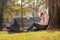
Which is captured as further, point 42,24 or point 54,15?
point 42,24

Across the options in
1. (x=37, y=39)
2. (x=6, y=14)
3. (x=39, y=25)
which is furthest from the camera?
(x=6, y=14)

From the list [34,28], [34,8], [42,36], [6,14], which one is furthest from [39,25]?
[34,8]

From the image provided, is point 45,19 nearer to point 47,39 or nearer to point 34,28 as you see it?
point 34,28

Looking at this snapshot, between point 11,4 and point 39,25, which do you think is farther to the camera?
point 11,4

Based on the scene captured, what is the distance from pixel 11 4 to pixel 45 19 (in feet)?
45.6

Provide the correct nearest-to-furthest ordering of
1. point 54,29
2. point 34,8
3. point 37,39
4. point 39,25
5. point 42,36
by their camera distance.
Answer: point 37,39 → point 42,36 → point 54,29 → point 39,25 → point 34,8

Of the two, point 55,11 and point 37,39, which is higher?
point 55,11

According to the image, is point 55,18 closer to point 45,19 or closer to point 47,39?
point 45,19

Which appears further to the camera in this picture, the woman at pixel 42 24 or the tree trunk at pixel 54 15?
the woman at pixel 42 24

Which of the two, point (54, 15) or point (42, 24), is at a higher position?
point (54, 15)

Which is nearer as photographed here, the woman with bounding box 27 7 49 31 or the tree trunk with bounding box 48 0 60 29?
the tree trunk with bounding box 48 0 60 29

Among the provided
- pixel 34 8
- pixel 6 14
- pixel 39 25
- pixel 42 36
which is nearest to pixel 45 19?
pixel 39 25

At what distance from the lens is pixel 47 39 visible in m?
6.86

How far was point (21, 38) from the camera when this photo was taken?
6.96 metres
